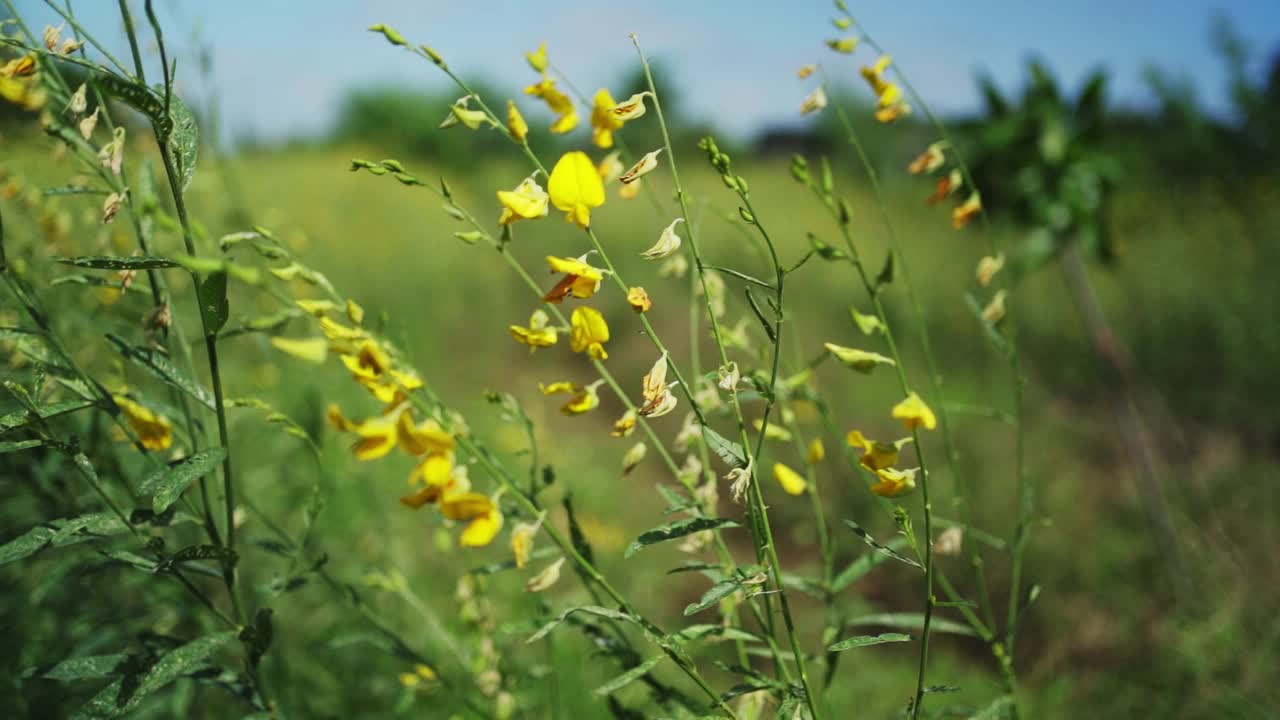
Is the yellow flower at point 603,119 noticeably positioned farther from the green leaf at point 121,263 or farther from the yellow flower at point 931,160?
the yellow flower at point 931,160

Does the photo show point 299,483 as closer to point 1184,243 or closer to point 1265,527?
point 1265,527

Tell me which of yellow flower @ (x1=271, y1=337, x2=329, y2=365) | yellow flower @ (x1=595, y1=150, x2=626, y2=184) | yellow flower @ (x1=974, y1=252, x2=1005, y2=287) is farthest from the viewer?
yellow flower @ (x1=974, y1=252, x2=1005, y2=287)

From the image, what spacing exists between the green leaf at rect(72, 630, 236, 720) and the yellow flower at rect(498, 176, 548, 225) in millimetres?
495

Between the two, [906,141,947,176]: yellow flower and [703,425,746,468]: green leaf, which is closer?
[703,425,746,468]: green leaf

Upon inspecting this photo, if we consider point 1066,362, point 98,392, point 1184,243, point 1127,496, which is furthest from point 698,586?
point 1184,243

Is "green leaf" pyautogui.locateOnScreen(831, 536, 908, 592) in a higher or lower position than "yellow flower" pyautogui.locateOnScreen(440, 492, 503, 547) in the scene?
lower

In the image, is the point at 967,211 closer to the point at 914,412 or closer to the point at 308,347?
the point at 914,412

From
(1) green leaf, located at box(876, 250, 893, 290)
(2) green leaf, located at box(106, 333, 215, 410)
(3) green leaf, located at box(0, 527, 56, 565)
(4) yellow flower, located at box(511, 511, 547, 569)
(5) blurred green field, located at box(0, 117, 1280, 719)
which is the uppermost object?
(2) green leaf, located at box(106, 333, 215, 410)

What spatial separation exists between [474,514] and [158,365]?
14.4 inches

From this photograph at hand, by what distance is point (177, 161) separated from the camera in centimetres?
65

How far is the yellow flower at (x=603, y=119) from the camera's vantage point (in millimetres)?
656

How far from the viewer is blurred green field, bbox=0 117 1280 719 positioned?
1.44 metres

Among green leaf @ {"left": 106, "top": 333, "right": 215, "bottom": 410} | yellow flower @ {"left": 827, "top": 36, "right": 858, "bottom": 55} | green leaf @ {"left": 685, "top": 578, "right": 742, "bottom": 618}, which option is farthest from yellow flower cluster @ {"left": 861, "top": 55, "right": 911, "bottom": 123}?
green leaf @ {"left": 106, "top": 333, "right": 215, "bottom": 410}

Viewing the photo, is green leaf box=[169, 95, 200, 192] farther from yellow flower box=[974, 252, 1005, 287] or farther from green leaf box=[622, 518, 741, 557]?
yellow flower box=[974, 252, 1005, 287]
